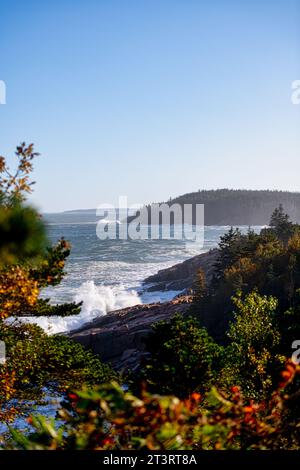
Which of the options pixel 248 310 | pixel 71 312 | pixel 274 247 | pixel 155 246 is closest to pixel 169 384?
pixel 71 312

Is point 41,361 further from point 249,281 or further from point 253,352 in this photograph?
point 249,281

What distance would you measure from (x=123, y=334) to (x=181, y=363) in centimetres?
2628

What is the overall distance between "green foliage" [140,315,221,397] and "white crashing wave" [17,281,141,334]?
34.1m

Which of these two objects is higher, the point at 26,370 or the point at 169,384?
the point at 26,370

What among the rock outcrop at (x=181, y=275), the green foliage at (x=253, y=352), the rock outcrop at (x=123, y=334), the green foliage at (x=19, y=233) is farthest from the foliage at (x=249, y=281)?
the green foliage at (x=19, y=233)

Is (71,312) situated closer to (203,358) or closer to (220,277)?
(203,358)

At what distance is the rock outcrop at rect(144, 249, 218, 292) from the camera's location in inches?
2665

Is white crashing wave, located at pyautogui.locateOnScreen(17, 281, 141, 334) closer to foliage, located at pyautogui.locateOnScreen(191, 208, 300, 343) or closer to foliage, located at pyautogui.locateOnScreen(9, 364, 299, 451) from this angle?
foliage, located at pyautogui.locateOnScreen(191, 208, 300, 343)

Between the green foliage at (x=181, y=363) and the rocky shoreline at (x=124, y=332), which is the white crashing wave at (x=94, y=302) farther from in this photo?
the green foliage at (x=181, y=363)

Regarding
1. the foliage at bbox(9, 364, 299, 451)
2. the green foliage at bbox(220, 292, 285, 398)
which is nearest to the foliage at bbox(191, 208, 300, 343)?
the green foliage at bbox(220, 292, 285, 398)

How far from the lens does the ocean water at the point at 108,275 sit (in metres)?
58.5
